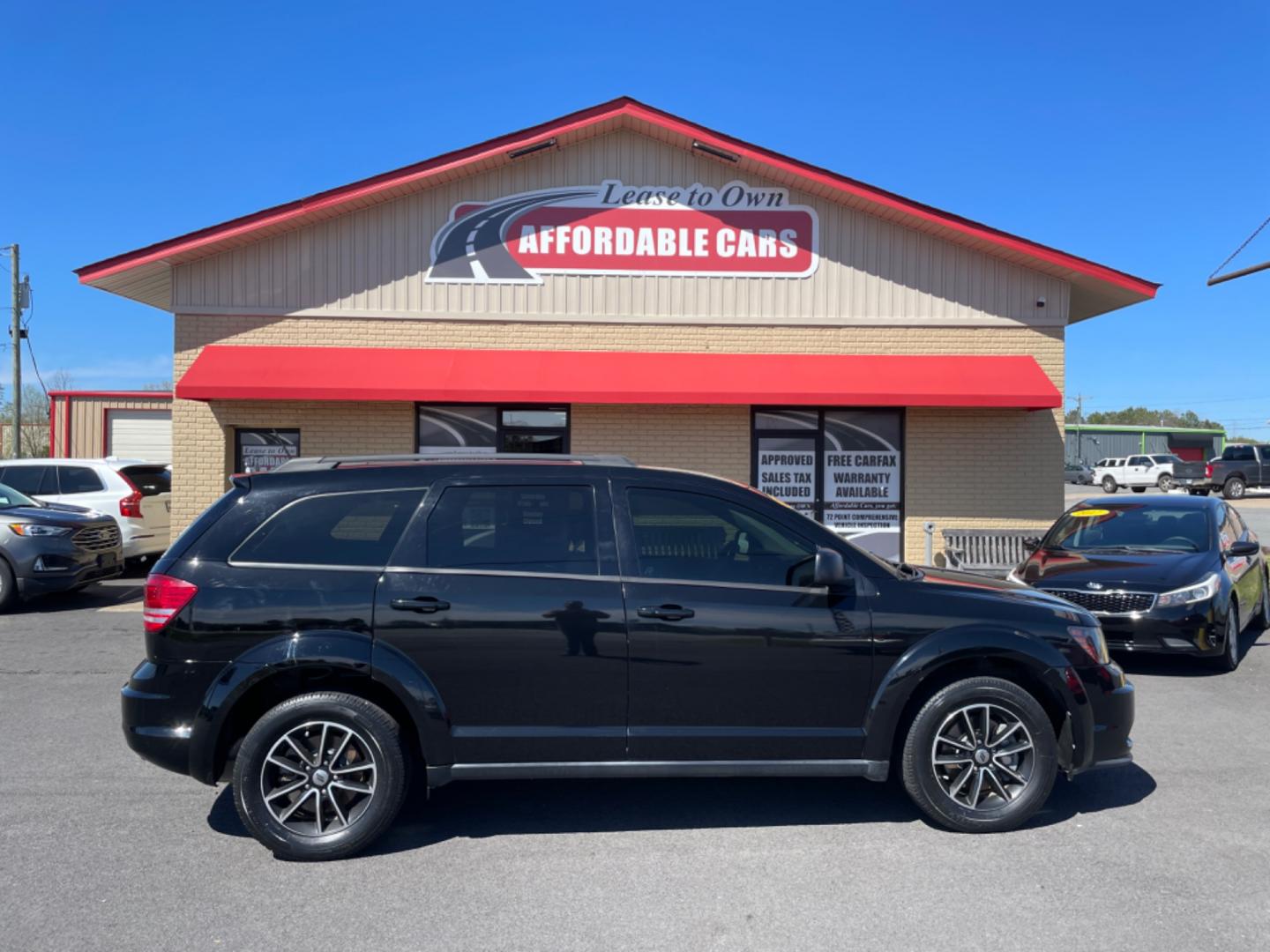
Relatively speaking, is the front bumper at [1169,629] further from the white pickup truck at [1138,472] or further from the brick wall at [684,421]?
the white pickup truck at [1138,472]

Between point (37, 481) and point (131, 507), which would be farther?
point (37, 481)

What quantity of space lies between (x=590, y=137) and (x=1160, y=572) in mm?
9271

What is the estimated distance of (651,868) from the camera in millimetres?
4371

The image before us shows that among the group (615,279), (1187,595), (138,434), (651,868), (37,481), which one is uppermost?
(615,279)

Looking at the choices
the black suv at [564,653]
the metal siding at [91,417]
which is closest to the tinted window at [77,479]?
the black suv at [564,653]

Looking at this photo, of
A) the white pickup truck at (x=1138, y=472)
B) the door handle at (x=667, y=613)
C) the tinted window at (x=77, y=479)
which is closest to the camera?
the door handle at (x=667, y=613)

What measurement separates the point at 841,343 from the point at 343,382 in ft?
21.9

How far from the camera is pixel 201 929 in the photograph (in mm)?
3799

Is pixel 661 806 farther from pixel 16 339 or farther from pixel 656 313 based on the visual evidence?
pixel 16 339

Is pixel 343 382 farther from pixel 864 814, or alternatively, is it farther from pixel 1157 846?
pixel 1157 846

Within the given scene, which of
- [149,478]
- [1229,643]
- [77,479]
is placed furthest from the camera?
[149,478]

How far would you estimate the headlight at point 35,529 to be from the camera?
1140 centimetres

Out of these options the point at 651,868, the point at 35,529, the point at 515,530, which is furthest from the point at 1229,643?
the point at 35,529

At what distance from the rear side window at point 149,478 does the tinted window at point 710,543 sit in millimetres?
11568
